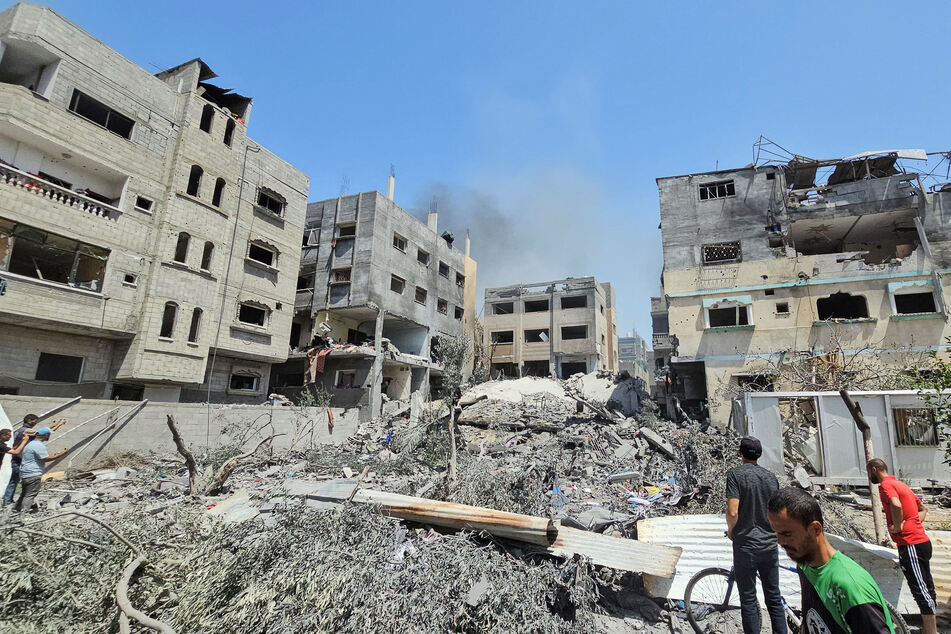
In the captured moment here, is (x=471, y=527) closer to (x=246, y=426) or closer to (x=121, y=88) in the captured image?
(x=246, y=426)

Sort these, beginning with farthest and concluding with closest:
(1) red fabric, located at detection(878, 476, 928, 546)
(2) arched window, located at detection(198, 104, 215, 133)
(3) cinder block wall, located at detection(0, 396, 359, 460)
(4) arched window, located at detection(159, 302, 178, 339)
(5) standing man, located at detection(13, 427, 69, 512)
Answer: (2) arched window, located at detection(198, 104, 215, 133) < (4) arched window, located at detection(159, 302, 178, 339) < (3) cinder block wall, located at detection(0, 396, 359, 460) < (5) standing man, located at detection(13, 427, 69, 512) < (1) red fabric, located at detection(878, 476, 928, 546)

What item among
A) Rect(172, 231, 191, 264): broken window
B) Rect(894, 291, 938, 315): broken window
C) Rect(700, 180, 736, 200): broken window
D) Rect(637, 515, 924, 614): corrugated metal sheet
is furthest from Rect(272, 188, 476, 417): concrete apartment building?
Rect(894, 291, 938, 315): broken window

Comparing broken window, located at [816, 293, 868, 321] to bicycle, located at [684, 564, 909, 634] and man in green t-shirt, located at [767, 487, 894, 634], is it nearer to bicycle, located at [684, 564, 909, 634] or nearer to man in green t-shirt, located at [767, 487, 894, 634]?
bicycle, located at [684, 564, 909, 634]

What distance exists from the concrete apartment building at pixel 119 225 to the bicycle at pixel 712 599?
17.2 m

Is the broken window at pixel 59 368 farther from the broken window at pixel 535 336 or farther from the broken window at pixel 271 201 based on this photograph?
the broken window at pixel 535 336

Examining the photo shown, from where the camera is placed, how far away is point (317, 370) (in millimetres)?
22703

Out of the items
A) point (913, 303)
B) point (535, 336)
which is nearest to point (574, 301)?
point (535, 336)

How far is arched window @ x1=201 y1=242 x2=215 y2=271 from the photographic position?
1788cm

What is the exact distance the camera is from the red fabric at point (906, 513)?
4.15 meters

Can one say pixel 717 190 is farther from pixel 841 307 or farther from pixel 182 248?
pixel 182 248

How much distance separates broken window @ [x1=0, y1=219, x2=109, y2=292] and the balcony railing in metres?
1.07

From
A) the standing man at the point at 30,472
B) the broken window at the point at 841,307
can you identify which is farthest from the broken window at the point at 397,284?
the broken window at the point at 841,307

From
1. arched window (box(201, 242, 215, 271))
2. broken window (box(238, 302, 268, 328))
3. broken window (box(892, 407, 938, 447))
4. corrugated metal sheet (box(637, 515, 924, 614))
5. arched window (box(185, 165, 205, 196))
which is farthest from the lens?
broken window (box(238, 302, 268, 328))

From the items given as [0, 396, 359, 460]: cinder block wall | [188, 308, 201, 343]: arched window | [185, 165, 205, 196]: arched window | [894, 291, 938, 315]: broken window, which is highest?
[185, 165, 205, 196]: arched window
